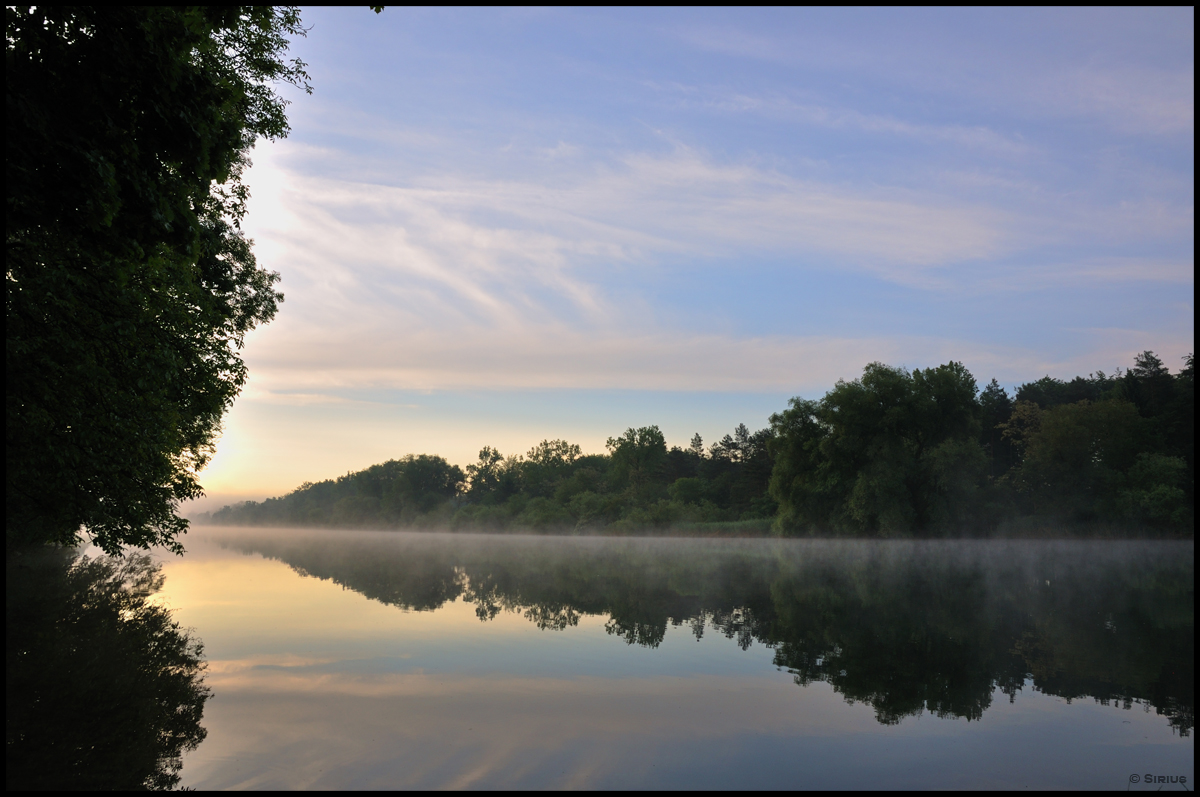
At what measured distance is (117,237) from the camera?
26.5 ft

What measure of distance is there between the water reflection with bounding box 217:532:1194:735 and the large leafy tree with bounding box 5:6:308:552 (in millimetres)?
9653

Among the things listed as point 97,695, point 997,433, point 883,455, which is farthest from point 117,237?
point 997,433

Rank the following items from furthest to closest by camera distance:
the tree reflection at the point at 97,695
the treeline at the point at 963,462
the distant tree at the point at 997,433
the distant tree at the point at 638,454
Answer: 1. the distant tree at the point at 638,454
2. the distant tree at the point at 997,433
3. the treeline at the point at 963,462
4. the tree reflection at the point at 97,695

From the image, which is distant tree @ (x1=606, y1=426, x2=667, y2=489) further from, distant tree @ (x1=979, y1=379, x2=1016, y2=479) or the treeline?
distant tree @ (x1=979, y1=379, x2=1016, y2=479)

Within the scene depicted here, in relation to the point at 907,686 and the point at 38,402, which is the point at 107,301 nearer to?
the point at 38,402

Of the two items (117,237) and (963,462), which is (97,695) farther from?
(963,462)

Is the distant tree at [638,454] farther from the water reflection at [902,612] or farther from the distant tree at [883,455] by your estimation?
the water reflection at [902,612]

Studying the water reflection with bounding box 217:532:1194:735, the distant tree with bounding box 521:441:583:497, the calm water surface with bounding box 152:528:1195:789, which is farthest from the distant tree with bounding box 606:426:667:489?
the calm water surface with bounding box 152:528:1195:789

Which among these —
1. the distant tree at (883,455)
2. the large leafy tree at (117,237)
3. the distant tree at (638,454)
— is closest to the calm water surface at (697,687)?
the large leafy tree at (117,237)

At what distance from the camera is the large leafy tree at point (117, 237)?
7.66 metres

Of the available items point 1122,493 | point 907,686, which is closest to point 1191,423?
point 1122,493

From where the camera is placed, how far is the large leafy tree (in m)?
7.66

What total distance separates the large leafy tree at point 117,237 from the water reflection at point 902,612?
9653 millimetres

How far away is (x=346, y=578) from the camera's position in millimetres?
31859
